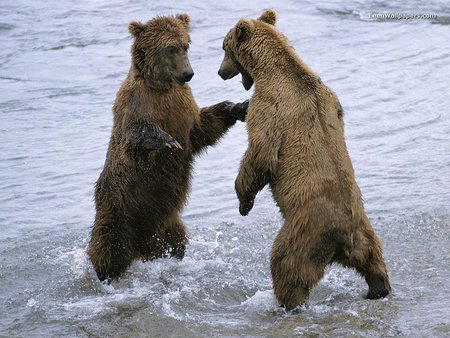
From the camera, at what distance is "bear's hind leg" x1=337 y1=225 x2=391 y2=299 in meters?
6.11

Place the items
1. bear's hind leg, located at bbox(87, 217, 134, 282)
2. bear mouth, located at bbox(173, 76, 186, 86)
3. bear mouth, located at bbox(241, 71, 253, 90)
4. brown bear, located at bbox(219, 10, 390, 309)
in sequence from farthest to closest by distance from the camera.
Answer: bear's hind leg, located at bbox(87, 217, 134, 282), bear mouth, located at bbox(173, 76, 186, 86), bear mouth, located at bbox(241, 71, 253, 90), brown bear, located at bbox(219, 10, 390, 309)

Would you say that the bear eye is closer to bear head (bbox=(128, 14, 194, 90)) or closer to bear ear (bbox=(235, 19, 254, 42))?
bear head (bbox=(128, 14, 194, 90))

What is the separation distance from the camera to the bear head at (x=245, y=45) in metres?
6.56

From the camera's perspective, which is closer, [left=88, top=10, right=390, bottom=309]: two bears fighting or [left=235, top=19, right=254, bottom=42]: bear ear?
[left=88, top=10, right=390, bottom=309]: two bears fighting

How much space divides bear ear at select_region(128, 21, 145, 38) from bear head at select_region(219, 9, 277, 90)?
730mm

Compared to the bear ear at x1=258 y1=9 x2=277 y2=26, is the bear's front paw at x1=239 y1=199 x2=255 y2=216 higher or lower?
lower

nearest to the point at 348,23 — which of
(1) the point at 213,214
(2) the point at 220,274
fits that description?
(1) the point at 213,214

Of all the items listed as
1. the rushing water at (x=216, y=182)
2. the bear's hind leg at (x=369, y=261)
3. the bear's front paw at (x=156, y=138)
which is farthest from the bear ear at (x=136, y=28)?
the bear's hind leg at (x=369, y=261)

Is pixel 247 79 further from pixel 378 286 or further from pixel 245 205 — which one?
pixel 378 286

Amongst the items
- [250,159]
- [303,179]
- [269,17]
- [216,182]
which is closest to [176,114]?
[269,17]

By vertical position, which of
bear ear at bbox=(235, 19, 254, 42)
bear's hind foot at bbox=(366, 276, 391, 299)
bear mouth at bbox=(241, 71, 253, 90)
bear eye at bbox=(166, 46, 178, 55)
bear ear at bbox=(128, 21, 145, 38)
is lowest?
bear's hind foot at bbox=(366, 276, 391, 299)

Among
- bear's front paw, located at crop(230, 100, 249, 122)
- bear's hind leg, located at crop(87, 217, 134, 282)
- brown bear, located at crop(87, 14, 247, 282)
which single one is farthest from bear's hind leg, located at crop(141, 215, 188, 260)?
bear's front paw, located at crop(230, 100, 249, 122)

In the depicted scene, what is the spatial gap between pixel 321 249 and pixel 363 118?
501 cm

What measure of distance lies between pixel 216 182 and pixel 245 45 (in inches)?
117
